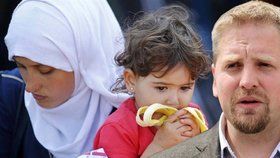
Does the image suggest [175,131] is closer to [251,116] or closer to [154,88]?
[154,88]

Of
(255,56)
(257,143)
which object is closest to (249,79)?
(255,56)

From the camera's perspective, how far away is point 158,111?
3.69m

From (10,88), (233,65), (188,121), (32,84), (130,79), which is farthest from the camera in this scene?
(10,88)

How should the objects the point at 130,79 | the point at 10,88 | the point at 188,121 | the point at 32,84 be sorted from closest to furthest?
the point at 188,121
the point at 130,79
the point at 32,84
the point at 10,88

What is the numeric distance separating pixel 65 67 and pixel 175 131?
28.8 inches

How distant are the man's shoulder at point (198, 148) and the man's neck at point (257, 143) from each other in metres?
0.10

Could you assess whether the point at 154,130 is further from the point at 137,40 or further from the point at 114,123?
the point at 137,40

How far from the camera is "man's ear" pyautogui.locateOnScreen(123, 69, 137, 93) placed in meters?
3.81

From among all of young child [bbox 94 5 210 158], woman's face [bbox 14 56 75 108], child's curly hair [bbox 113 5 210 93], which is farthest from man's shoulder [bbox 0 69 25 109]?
young child [bbox 94 5 210 158]

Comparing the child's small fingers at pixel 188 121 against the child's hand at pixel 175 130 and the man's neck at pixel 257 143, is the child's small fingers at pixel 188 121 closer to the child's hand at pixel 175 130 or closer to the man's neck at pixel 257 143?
the child's hand at pixel 175 130

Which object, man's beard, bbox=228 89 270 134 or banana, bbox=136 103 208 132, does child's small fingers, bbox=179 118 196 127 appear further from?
man's beard, bbox=228 89 270 134

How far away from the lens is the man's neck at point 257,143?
3.26m

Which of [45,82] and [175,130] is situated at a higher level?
[45,82]

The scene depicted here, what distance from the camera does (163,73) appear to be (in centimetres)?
370
